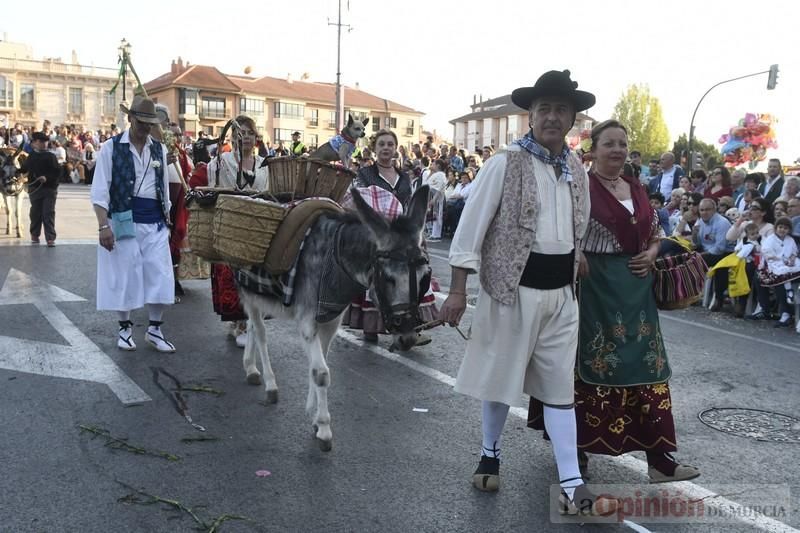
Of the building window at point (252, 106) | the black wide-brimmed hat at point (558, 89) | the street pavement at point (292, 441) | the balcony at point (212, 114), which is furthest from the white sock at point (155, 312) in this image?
the building window at point (252, 106)

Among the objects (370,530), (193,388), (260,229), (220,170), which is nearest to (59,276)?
(220,170)

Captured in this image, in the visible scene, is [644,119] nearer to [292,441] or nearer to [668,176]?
[668,176]

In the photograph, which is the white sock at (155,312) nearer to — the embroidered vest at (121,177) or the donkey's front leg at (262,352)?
the embroidered vest at (121,177)

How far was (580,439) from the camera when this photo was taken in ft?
13.5

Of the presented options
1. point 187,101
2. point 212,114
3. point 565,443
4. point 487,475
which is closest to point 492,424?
point 487,475

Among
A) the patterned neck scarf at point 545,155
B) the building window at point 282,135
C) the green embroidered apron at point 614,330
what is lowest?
the green embroidered apron at point 614,330

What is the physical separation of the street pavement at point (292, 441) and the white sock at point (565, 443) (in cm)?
24

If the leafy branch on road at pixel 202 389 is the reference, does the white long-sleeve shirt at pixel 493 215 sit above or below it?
above

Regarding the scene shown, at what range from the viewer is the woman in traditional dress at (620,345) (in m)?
4.05

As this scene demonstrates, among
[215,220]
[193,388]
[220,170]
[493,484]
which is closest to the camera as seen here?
[493,484]

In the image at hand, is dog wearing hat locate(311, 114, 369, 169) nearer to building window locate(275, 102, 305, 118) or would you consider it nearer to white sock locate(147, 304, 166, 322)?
white sock locate(147, 304, 166, 322)

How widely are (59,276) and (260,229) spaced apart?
6.88m

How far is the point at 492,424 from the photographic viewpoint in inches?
158

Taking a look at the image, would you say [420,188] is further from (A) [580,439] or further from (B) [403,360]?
(B) [403,360]
